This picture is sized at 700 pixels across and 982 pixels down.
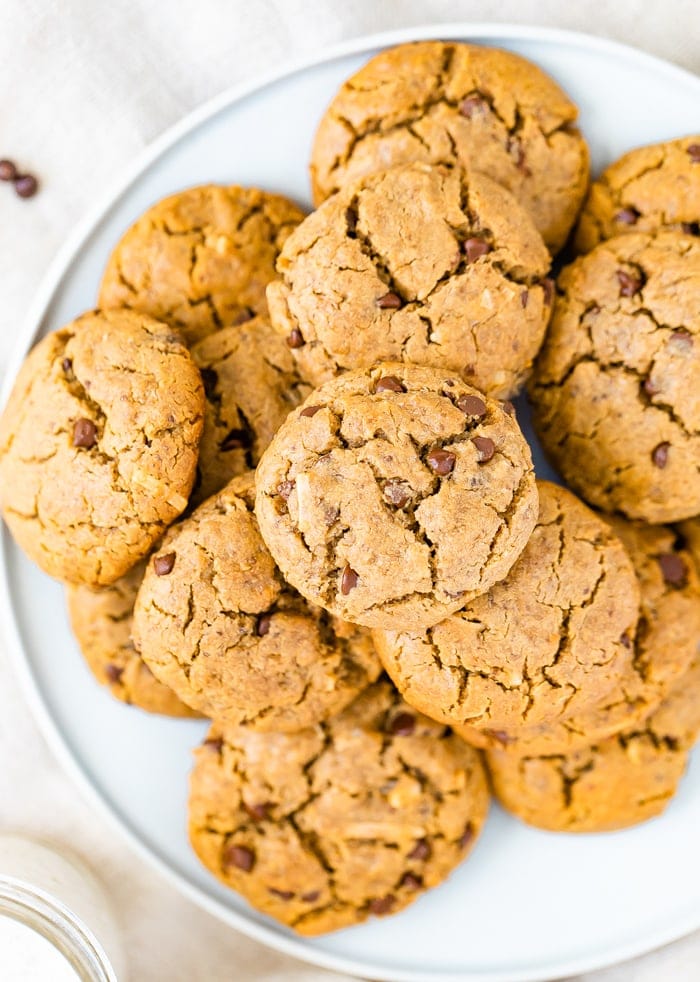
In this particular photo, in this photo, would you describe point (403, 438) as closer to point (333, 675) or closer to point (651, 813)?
point (333, 675)

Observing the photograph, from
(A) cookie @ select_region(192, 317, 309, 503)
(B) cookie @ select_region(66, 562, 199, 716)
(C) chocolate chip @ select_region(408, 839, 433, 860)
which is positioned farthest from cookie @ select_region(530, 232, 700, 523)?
(B) cookie @ select_region(66, 562, 199, 716)

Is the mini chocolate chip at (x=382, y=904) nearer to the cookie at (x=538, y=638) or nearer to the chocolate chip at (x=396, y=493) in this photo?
the cookie at (x=538, y=638)

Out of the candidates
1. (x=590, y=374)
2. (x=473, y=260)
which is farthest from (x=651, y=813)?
(x=473, y=260)

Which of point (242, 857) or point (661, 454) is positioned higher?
point (661, 454)

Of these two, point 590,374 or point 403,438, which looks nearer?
point 403,438

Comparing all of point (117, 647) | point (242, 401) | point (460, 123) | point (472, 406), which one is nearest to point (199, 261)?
point (242, 401)

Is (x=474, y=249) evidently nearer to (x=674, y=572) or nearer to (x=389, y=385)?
(x=389, y=385)

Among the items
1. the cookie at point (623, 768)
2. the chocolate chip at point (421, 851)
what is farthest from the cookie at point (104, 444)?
the cookie at point (623, 768)
